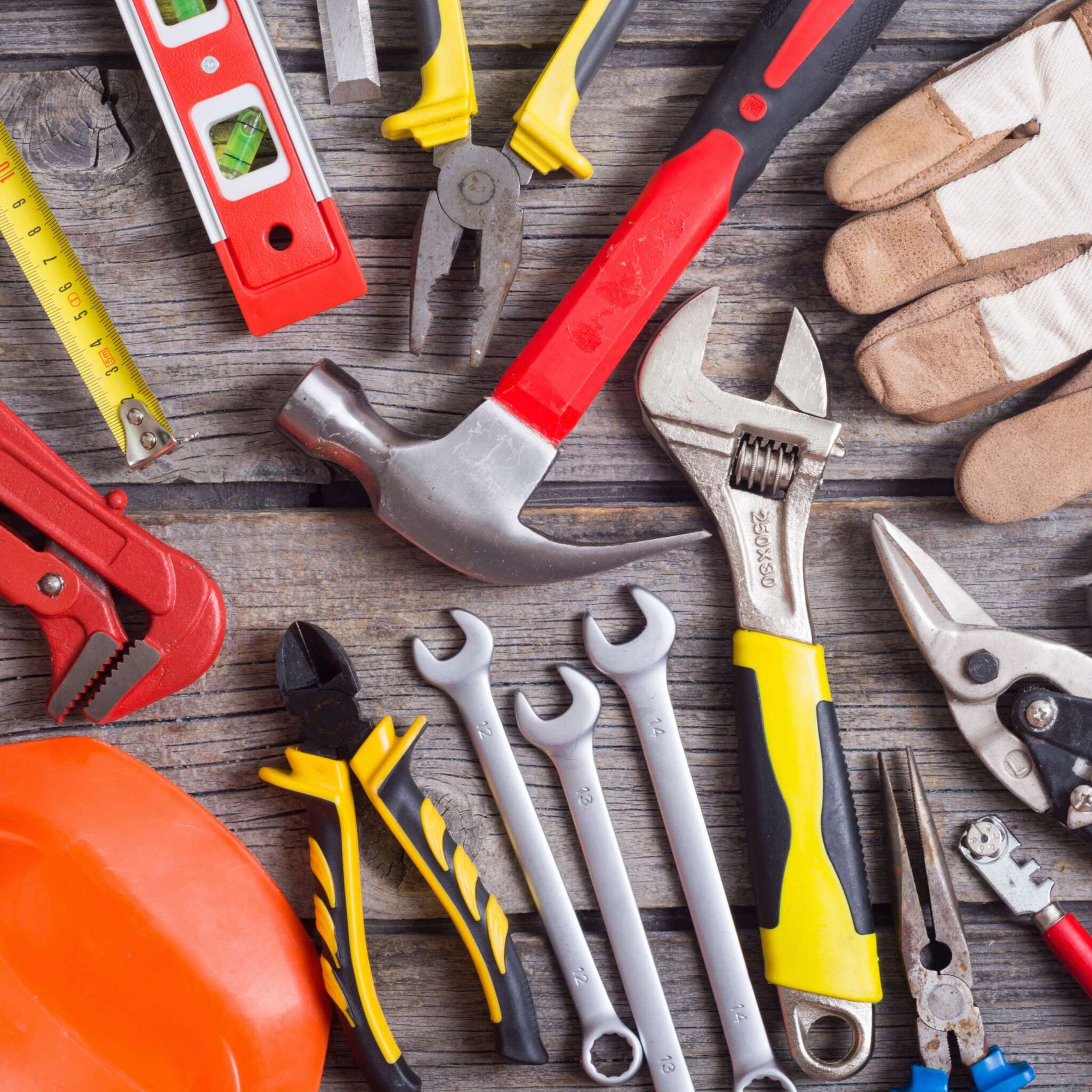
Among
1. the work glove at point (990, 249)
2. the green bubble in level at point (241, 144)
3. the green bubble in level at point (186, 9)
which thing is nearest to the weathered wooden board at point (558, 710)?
the work glove at point (990, 249)

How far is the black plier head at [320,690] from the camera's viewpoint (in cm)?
101

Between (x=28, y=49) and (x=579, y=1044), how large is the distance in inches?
55.3

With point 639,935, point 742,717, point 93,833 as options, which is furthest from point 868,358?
point 93,833

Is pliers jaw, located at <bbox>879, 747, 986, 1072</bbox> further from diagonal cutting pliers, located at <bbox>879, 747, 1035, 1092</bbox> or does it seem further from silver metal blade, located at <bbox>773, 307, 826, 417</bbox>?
silver metal blade, located at <bbox>773, 307, 826, 417</bbox>

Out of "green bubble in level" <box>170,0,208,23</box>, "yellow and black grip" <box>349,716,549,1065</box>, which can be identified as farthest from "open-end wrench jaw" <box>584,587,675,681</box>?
"green bubble in level" <box>170,0,208,23</box>

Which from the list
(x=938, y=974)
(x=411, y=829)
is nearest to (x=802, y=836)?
(x=938, y=974)

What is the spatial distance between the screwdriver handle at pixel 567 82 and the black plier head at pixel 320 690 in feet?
2.04

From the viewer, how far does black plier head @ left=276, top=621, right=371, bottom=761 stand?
3.31ft

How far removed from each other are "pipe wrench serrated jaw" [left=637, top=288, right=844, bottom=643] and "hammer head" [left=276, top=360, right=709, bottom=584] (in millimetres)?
167

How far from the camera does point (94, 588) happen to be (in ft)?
3.33

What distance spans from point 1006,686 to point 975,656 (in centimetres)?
5

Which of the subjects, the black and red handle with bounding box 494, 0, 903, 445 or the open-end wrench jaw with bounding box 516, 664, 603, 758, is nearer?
the black and red handle with bounding box 494, 0, 903, 445

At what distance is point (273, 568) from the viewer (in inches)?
42.7

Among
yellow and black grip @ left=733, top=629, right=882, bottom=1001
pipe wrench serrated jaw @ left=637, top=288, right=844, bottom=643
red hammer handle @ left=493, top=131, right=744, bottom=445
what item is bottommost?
yellow and black grip @ left=733, top=629, right=882, bottom=1001
